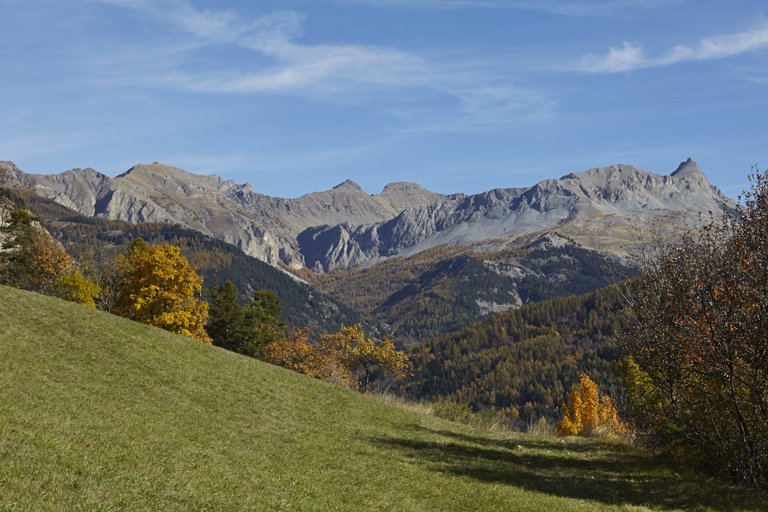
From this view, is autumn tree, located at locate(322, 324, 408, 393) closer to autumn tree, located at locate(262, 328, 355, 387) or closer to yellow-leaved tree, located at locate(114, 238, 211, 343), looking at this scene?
autumn tree, located at locate(262, 328, 355, 387)

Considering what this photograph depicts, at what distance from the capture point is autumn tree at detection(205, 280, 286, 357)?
271 feet

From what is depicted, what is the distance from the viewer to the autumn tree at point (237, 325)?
8250cm

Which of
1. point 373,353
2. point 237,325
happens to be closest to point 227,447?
point 373,353

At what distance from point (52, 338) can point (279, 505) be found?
1652 cm

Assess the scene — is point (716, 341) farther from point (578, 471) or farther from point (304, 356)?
point (304, 356)

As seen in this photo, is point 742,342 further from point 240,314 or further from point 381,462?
point 240,314

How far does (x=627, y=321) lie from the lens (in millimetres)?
27625

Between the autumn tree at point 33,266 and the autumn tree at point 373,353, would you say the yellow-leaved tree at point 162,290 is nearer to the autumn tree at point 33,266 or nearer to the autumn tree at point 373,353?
the autumn tree at point 373,353

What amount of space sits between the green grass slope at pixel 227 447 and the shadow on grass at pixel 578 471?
0.10 meters

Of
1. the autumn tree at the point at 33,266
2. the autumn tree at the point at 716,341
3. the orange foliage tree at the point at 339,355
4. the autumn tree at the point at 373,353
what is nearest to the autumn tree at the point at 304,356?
the orange foliage tree at the point at 339,355

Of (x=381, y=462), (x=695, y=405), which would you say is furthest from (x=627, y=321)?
(x=381, y=462)

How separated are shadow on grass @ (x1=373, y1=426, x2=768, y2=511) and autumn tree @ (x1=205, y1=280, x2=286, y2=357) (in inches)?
2393

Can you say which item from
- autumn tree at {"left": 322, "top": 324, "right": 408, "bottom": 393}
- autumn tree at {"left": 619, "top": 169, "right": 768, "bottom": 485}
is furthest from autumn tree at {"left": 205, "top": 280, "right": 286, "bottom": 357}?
autumn tree at {"left": 619, "top": 169, "right": 768, "bottom": 485}

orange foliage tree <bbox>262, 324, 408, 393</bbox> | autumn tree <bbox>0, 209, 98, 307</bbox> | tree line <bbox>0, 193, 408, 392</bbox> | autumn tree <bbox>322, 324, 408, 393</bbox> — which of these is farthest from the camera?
autumn tree <bbox>0, 209, 98, 307</bbox>
